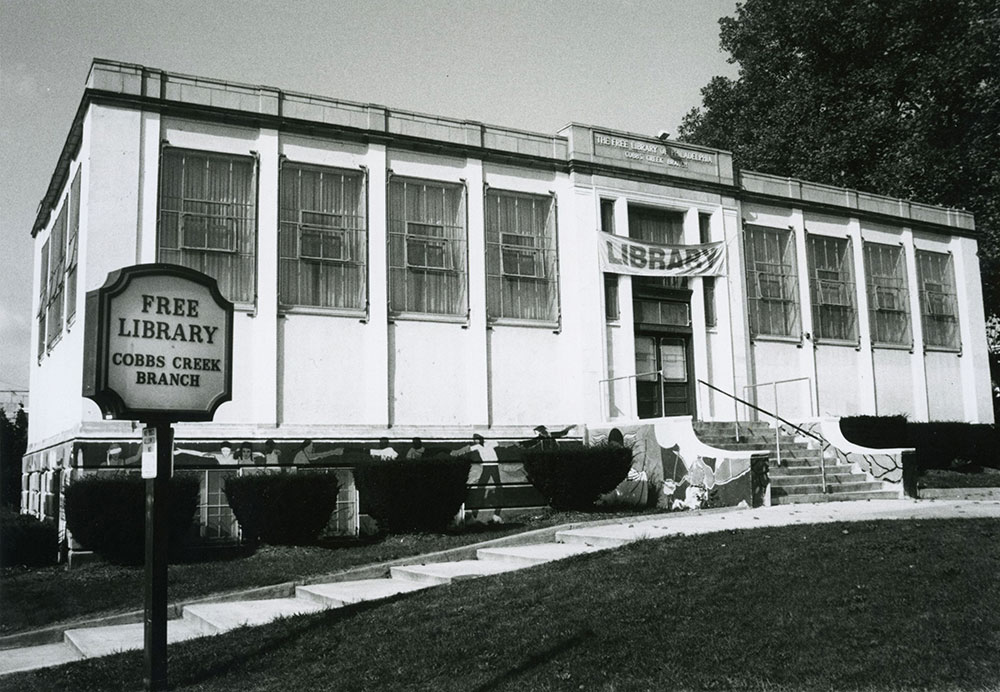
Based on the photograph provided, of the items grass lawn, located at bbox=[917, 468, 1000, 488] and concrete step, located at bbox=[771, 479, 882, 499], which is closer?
concrete step, located at bbox=[771, 479, 882, 499]

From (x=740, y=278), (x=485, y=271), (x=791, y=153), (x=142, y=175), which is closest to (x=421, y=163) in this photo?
(x=485, y=271)

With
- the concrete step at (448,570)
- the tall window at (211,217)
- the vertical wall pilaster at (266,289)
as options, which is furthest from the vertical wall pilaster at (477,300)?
the concrete step at (448,570)

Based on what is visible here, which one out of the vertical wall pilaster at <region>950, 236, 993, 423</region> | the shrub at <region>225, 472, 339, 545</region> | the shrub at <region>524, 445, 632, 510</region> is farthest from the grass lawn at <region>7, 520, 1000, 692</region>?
the vertical wall pilaster at <region>950, 236, 993, 423</region>

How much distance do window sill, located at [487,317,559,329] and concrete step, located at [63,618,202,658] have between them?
11.1 m

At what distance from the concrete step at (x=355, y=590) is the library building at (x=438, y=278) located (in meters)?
6.09

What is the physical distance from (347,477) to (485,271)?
5.52 meters

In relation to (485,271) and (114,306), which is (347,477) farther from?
(114,306)

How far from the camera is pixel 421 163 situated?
65.7 feet

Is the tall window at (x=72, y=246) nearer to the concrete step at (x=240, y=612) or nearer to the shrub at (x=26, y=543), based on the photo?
the shrub at (x=26, y=543)

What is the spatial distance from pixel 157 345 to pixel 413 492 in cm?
793

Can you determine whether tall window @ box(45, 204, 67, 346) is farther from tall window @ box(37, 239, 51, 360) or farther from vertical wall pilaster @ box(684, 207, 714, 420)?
vertical wall pilaster @ box(684, 207, 714, 420)

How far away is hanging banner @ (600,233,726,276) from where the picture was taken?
21.4 m

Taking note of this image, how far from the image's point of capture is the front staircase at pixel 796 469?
1704cm

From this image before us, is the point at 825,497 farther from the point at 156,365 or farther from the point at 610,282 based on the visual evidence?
the point at 156,365
